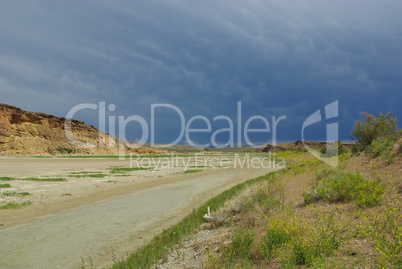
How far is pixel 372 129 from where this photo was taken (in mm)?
25359

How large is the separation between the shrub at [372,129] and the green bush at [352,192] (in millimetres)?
15658

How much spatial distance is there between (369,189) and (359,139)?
772 inches

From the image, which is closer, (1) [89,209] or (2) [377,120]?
(1) [89,209]

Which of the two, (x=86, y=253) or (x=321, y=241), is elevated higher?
(x=321, y=241)

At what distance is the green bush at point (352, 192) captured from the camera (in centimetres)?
859

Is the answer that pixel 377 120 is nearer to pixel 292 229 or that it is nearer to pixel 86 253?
pixel 292 229

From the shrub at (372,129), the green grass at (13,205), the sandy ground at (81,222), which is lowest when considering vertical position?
the sandy ground at (81,222)

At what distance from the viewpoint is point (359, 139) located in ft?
87.2

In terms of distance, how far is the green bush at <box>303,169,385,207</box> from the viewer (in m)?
8.59

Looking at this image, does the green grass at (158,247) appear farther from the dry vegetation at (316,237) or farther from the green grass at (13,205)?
the green grass at (13,205)

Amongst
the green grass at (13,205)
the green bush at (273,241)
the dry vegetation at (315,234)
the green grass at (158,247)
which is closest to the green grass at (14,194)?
the green grass at (13,205)

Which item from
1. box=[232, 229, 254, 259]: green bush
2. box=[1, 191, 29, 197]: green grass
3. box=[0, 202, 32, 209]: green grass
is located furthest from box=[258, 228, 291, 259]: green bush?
box=[1, 191, 29, 197]: green grass

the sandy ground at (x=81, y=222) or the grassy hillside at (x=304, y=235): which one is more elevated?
the grassy hillside at (x=304, y=235)

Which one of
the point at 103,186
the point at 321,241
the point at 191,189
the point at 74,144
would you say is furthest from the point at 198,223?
the point at 74,144
